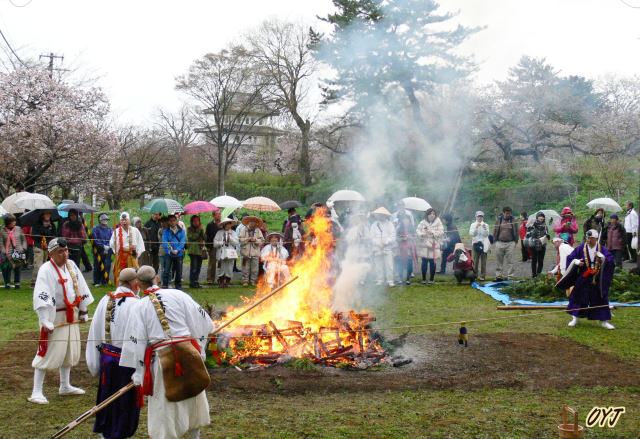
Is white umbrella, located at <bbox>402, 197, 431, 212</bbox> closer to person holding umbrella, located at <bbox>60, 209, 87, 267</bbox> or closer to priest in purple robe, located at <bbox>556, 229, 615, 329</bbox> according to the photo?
priest in purple robe, located at <bbox>556, 229, 615, 329</bbox>

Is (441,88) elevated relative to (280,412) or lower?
elevated

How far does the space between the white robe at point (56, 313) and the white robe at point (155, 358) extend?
208 centimetres

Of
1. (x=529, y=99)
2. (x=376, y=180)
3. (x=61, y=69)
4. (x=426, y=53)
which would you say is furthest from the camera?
(x=529, y=99)

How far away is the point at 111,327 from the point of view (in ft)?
19.8

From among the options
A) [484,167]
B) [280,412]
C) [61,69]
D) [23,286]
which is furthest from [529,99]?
[280,412]

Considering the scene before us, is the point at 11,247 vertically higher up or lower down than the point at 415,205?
lower down

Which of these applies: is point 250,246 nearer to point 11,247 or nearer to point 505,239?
point 11,247

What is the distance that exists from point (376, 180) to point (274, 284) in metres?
10.5

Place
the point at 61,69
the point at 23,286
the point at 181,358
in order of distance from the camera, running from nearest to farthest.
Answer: the point at 181,358 → the point at 23,286 → the point at 61,69

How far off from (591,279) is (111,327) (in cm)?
849

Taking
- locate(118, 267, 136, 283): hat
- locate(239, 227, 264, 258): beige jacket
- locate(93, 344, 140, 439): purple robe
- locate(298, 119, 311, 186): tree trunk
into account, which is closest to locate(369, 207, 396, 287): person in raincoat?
locate(239, 227, 264, 258): beige jacket

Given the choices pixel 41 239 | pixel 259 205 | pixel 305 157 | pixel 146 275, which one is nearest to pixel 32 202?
pixel 41 239

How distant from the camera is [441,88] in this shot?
20219 mm

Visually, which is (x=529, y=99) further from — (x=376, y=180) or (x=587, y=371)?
(x=587, y=371)
